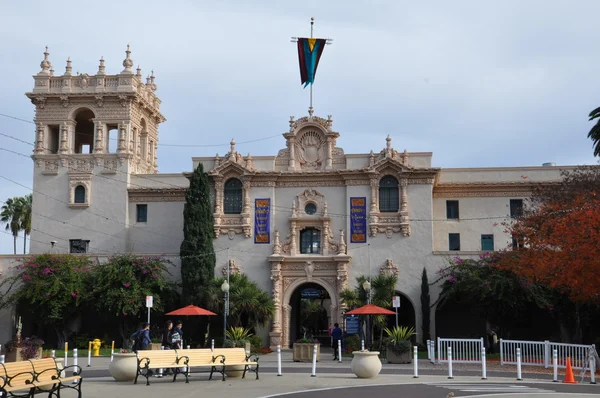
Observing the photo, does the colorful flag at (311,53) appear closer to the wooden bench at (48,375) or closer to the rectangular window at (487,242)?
the rectangular window at (487,242)

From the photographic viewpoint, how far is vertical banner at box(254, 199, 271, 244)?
46250mm

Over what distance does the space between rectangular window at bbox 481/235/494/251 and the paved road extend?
24427mm

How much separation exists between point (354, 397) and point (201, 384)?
5275mm

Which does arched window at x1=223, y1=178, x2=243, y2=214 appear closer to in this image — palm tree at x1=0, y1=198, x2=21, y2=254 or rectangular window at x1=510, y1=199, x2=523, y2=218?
rectangular window at x1=510, y1=199, x2=523, y2=218

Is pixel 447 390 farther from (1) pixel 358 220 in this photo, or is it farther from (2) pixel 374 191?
(2) pixel 374 191

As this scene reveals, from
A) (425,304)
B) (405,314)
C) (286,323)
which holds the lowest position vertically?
(286,323)

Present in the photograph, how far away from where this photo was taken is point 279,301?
45250 mm

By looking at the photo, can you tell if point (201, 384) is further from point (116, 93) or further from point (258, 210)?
point (116, 93)

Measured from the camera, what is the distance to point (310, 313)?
73000 millimetres

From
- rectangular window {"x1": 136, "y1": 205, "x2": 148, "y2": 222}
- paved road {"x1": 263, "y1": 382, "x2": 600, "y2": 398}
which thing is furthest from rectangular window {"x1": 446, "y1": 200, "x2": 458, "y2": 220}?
paved road {"x1": 263, "y1": 382, "x2": 600, "y2": 398}

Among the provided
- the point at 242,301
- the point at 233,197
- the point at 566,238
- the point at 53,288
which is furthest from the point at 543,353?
the point at 53,288

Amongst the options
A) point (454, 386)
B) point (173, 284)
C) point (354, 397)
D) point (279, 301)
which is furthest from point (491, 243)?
point (354, 397)

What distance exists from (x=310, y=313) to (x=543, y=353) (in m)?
43.8

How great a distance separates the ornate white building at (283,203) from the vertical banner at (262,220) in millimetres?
67
